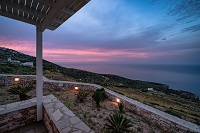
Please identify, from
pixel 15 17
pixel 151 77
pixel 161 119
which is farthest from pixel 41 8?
pixel 151 77

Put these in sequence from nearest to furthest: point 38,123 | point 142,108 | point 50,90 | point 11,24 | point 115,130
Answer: point 115,130 → point 38,123 → point 142,108 → point 50,90 → point 11,24

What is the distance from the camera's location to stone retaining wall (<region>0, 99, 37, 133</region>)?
262cm

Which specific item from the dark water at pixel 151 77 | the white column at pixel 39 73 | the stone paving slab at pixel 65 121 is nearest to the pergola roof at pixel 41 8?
the white column at pixel 39 73

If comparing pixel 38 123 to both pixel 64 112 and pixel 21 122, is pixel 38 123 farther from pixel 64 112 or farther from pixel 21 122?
pixel 64 112

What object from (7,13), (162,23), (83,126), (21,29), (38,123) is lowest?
(38,123)

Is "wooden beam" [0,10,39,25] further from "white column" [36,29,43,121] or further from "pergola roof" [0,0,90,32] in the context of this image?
"white column" [36,29,43,121]

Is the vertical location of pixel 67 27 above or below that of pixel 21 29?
above

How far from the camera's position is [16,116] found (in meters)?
2.80

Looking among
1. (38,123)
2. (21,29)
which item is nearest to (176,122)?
(38,123)

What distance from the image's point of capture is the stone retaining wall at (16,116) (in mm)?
2623

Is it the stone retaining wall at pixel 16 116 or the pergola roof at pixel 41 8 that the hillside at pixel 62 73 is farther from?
the pergola roof at pixel 41 8

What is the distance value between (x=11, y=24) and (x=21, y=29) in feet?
2.12

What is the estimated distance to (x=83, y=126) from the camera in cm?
225

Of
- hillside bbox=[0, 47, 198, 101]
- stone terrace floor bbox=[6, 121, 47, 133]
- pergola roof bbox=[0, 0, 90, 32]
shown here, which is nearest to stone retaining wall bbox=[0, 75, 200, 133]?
stone terrace floor bbox=[6, 121, 47, 133]
